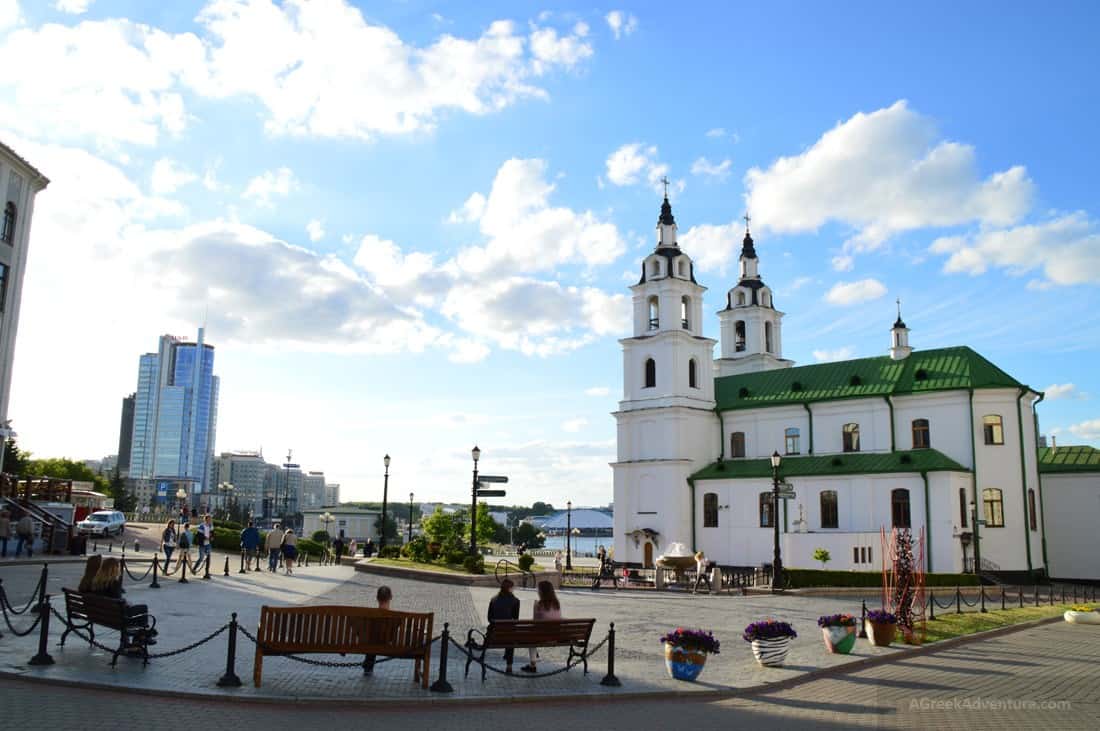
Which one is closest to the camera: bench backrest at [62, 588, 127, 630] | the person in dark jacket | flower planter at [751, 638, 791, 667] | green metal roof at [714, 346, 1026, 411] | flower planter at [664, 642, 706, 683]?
bench backrest at [62, 588, 127, 630]

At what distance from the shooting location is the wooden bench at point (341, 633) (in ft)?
37.4

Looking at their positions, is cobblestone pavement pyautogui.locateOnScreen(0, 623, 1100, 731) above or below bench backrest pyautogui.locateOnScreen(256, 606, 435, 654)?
below

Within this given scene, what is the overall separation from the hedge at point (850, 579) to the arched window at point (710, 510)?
18994 millimetres

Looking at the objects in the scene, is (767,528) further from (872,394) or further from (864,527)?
(872,394)

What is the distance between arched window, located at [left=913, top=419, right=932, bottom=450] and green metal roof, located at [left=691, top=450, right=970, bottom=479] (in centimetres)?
75

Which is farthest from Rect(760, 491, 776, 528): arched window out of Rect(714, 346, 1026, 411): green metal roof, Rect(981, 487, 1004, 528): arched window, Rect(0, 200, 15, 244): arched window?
Rect(0, 200, 15, 244): arched window

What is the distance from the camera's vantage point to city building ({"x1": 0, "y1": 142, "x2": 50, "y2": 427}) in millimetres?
37594

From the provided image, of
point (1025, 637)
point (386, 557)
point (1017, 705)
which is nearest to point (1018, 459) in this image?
point (1025, 637)

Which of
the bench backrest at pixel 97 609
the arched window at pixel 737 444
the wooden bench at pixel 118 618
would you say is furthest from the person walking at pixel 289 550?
the arched window at pixel 737 444

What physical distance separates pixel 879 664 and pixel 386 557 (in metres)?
27.2

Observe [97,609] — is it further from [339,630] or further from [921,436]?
[921,436]

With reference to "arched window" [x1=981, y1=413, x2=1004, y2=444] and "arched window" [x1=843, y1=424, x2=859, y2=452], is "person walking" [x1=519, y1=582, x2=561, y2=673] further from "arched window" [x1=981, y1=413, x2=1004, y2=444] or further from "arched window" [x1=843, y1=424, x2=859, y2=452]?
"arched window" [x1=843, y1=424, x2=859, y2=452]

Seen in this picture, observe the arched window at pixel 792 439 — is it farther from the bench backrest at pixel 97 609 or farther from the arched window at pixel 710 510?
the bench backrest at pixel 97 609

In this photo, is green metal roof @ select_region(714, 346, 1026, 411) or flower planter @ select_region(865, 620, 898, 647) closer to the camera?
flower planter @ select_region(865, 620, 898, 647)
